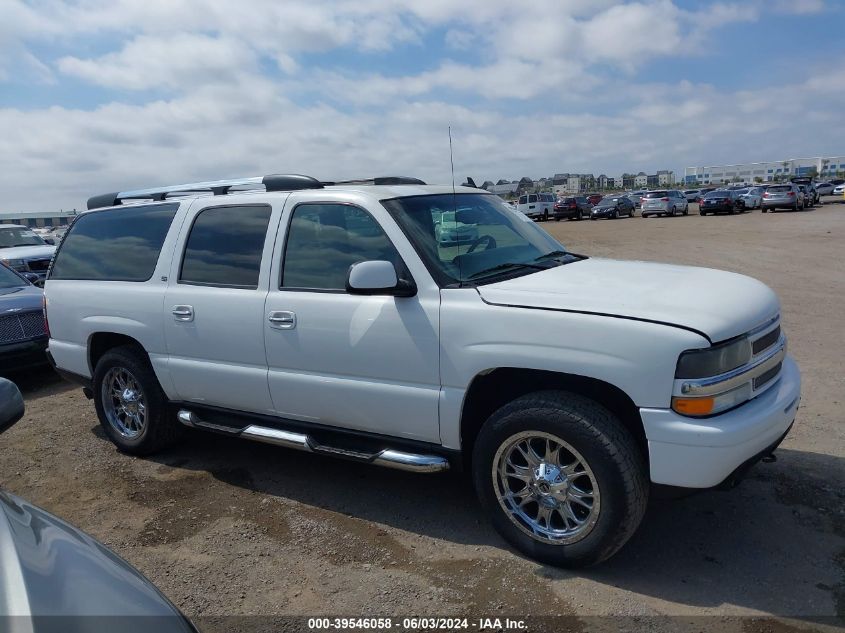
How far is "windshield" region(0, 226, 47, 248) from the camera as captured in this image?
12.9 metres

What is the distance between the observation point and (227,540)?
153 inches

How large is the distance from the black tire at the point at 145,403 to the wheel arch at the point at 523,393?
101 inches

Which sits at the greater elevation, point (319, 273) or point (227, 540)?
point (319, 273)

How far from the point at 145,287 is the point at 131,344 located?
58cm

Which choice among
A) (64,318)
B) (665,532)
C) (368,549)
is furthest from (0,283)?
(665,532)

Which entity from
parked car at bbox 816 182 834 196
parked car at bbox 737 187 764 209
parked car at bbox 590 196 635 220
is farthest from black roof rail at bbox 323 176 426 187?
parked car at bbox 816 182 834 196

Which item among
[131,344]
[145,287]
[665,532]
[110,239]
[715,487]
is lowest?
[665,532]

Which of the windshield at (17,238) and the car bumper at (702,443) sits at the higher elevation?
the windshield at (17,238)

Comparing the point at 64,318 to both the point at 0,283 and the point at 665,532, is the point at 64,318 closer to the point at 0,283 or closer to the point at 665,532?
the point at 0,283

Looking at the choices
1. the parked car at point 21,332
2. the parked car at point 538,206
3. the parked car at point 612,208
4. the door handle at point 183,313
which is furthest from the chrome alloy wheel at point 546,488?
the parked car at point 612,208

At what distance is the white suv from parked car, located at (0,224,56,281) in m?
7.11

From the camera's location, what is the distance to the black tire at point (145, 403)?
5.02m

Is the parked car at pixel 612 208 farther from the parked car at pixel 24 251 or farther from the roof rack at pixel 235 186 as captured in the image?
the roof rack at pixel 235 186

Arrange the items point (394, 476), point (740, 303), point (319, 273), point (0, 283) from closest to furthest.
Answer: point (740, 303) < point (319, 273) < point (394, 476) < point (0, 283)
